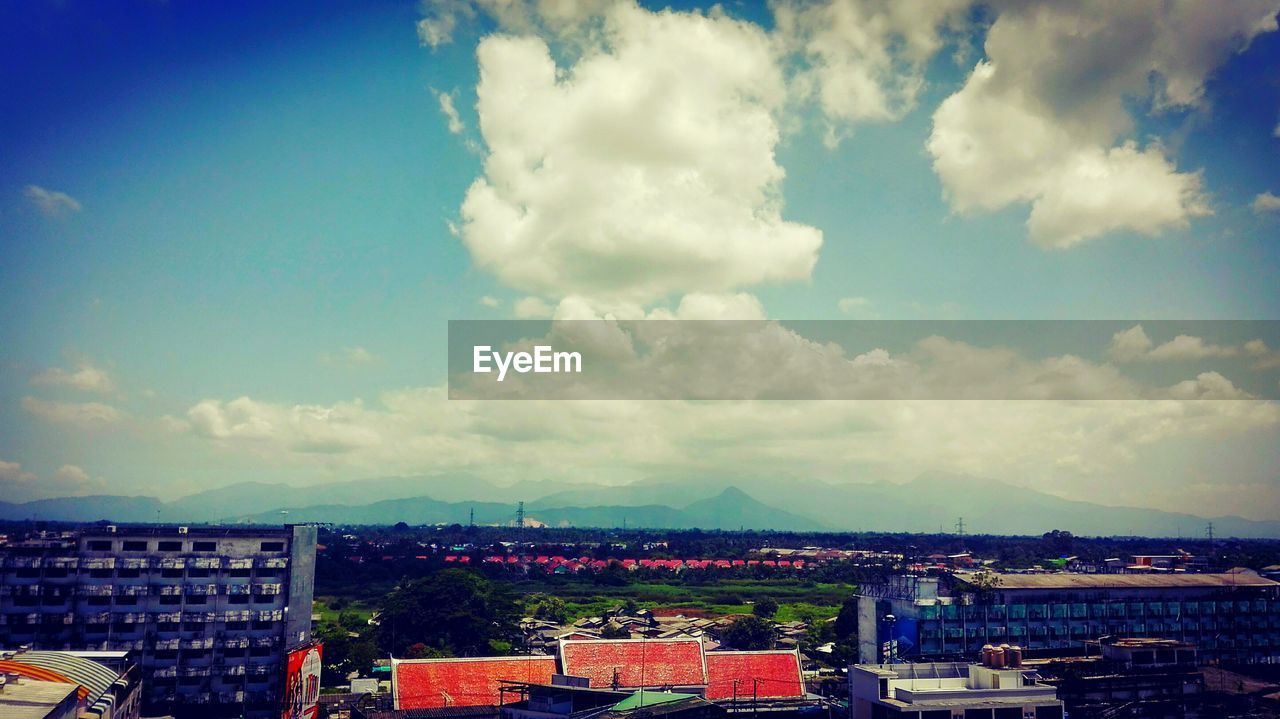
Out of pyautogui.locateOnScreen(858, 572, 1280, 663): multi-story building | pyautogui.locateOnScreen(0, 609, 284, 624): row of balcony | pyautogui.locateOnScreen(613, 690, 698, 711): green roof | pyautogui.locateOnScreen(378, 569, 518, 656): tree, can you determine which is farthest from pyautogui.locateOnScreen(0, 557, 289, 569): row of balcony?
pyautogui.locateOnScreen(858, 572, 1280, 663): multi-story building

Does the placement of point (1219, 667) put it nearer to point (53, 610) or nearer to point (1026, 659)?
point (1026, 659)

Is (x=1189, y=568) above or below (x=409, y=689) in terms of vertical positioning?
above

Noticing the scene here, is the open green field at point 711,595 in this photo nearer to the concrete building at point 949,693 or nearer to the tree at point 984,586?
the tree at point 984,586

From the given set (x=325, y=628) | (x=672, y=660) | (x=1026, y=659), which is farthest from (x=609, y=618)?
(x=1026, y=659)

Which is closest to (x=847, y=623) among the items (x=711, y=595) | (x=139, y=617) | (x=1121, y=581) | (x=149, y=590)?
(x=1121, y=581)

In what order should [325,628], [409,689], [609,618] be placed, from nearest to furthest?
[409,689], [325,628], [609,618]

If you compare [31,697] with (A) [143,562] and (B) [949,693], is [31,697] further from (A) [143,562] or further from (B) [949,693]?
(B) [949,693]

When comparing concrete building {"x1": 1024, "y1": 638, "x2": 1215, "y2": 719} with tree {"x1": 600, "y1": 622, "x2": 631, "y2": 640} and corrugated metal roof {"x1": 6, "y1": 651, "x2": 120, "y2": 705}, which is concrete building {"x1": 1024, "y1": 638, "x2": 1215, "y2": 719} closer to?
tree {"x1": 600, "y1": 622, "x2": 631, "y2": 640}
